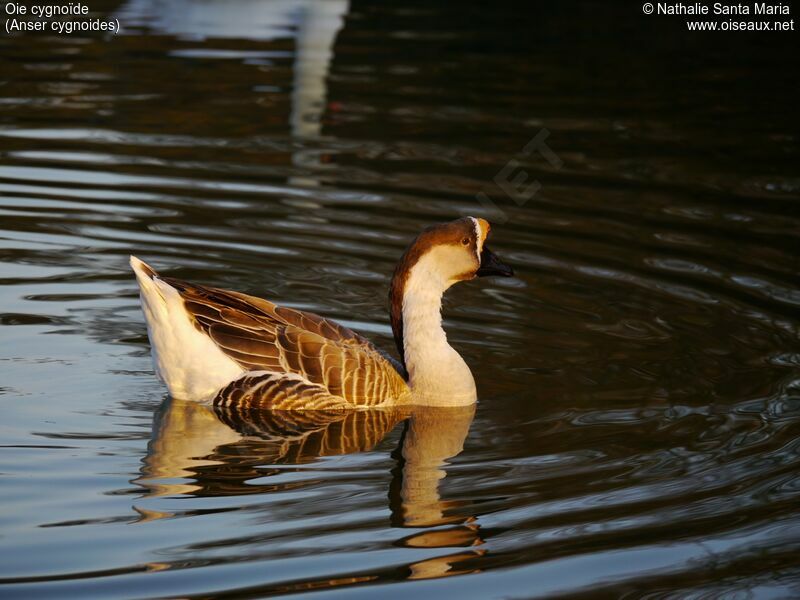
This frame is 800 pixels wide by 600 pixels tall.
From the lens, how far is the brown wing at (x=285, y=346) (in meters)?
7.84

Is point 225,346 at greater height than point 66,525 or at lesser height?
greater

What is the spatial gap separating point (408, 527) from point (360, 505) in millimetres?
293

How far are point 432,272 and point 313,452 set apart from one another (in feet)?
4.68

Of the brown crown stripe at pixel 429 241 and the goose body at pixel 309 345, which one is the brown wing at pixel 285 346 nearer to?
the goose body at pixel 309 345

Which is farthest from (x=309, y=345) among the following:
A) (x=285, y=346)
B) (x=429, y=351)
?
(x=429, y=351)

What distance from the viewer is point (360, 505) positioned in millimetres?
6348

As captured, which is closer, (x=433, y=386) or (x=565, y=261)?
(x=433, y=386)

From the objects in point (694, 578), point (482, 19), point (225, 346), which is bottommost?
point (694, 578)

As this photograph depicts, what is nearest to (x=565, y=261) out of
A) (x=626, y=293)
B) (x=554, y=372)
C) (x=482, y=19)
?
(x=626, y=293)

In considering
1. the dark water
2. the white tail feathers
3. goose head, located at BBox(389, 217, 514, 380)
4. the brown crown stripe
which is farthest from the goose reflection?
the brown crown stripe

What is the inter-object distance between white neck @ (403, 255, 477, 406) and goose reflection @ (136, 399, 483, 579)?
3.6 inches

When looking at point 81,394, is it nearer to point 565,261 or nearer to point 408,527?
point 408,527

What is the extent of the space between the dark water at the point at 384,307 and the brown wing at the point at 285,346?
0.24 m

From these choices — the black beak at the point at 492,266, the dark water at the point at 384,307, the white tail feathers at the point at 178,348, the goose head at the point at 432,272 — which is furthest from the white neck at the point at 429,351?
the white tail feathers at the point at 178,348
